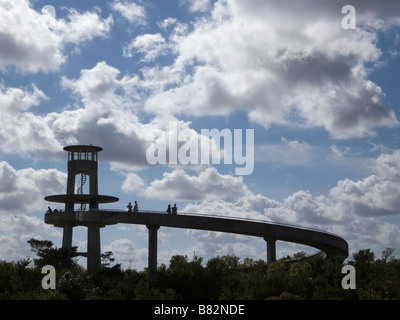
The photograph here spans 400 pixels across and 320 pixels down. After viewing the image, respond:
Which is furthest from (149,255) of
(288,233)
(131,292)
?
(288,233)

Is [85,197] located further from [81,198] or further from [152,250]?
[152,250]

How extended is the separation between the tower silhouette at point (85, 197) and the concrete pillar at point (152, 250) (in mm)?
17757

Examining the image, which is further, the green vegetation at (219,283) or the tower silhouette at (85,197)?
the tower silhouette at (85,197)

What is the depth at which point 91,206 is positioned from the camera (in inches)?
3519

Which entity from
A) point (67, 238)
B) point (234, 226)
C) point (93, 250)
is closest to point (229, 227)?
point (234, 226)

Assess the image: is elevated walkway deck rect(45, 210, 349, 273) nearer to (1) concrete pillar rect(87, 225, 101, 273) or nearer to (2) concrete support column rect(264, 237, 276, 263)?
(2) concrete support column rect(264, 237, 276, 263)

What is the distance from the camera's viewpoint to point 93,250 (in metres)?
86.9

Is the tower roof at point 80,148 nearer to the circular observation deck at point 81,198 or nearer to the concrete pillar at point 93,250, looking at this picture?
the circular observation deck at point 81,198

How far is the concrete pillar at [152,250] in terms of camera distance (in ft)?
229

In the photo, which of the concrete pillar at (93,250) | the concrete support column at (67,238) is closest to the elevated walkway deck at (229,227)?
the concrete pillar at (93,250)

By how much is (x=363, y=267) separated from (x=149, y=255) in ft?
82.6

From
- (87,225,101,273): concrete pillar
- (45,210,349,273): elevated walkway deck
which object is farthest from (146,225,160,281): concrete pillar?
(87,225,101,273): concrete pillar
